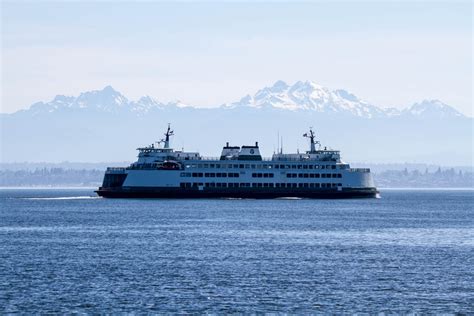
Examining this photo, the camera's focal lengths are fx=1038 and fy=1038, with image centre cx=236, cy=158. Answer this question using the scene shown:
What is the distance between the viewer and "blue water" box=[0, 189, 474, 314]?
54778mm

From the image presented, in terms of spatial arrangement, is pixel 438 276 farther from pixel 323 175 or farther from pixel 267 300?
pixel 323 175

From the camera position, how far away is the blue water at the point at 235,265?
180 ft

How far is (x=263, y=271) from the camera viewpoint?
67.8 m

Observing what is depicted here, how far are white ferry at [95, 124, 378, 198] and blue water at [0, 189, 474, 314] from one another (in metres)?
49.9

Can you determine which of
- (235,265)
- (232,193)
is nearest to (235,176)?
(232,193)

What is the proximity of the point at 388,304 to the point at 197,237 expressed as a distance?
43.0m

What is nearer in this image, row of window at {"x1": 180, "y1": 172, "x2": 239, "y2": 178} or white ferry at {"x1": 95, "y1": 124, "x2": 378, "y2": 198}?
white ferry at {"x1": 95, "y1": 124, "x2": 378, "y2": 198}

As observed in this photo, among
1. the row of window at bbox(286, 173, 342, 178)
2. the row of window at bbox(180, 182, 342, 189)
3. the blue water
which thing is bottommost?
the blue water

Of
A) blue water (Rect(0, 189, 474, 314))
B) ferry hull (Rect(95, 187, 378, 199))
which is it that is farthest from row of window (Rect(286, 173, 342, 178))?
blue water (Rect(0, 189, 474, 314))

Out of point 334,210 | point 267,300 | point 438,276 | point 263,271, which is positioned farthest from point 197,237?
point 334,210

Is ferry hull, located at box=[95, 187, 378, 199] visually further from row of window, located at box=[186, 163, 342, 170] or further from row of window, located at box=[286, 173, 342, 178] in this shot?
row of window, located at box=[186, 163, 342, 170]

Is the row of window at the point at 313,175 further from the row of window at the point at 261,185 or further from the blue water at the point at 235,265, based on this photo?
the blue water at the point at 235,265

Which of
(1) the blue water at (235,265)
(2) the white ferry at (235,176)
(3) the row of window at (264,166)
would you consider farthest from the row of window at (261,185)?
(1) the blue water at (235,265)

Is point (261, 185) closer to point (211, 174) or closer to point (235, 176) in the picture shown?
point (235, 176)
